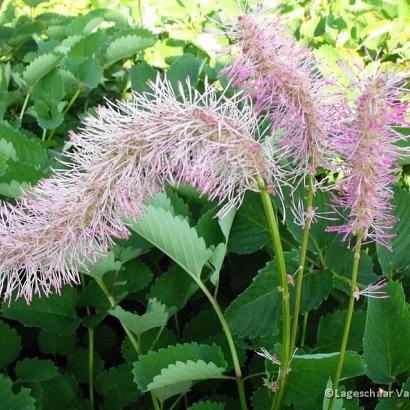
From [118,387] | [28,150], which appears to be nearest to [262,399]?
[118,387]

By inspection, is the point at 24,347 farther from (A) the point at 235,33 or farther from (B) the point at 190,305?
(A) the point at 235,33

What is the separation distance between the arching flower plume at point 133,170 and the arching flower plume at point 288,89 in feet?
0.08

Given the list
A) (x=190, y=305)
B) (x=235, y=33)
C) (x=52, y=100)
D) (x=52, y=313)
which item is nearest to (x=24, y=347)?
(x=52, y=313)

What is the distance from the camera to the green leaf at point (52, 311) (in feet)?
3.29

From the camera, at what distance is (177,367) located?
28.8 inches

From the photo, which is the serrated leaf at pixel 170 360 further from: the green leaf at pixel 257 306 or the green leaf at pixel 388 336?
the green leaf at pixel 388 336

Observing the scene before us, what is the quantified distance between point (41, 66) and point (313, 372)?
94cm

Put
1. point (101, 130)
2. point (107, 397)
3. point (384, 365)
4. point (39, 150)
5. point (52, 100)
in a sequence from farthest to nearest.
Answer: point (52, 100)
point (39, 150)
point (107, 397)
point (384, 365)
point (101, 130)

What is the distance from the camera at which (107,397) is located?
98 centimetres

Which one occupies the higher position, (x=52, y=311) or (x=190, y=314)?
(x=52, y=311)

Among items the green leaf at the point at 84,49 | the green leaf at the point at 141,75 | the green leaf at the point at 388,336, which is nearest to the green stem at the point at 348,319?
the green leaf at the point at 388,336

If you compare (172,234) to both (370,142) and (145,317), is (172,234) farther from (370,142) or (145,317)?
(370,142)

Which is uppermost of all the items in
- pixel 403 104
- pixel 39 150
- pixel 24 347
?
pixel 403 104

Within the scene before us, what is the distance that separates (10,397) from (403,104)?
58 cm
